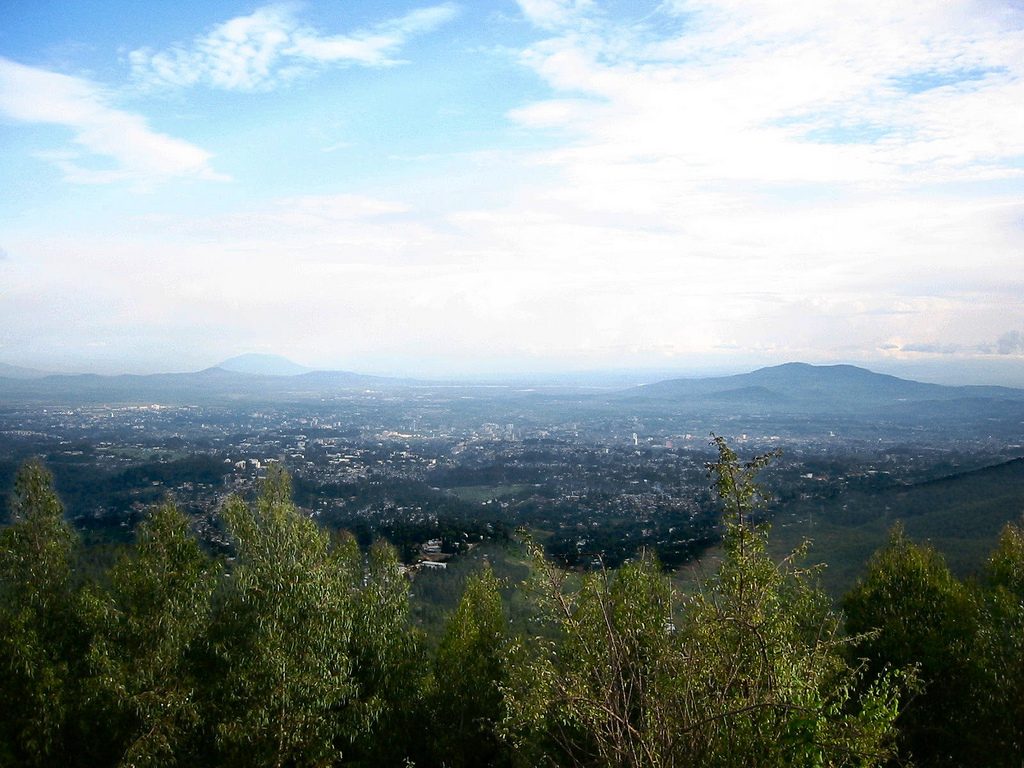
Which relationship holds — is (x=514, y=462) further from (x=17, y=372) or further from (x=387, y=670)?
(x=17, y=372)

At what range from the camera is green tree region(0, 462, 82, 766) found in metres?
9.17

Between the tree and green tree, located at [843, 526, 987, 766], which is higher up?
the tree

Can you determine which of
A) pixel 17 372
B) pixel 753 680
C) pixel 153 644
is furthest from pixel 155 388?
pixel 753 680

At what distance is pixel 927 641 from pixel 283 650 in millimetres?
11220

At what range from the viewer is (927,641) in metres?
11.7

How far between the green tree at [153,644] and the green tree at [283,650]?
563 mm

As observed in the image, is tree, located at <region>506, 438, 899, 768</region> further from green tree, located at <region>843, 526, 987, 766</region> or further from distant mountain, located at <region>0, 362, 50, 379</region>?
distant mountain, located at <region>0, 362, 50, 379</region>

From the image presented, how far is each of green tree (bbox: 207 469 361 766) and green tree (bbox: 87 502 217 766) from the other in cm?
56

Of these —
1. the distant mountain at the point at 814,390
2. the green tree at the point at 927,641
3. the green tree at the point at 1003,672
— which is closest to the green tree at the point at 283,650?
the green tree at the point at 927,641

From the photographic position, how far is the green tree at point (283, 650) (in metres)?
8.48

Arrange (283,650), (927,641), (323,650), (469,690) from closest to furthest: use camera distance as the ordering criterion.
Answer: (283,650) < (323,650) < (469,690) < (927,641)

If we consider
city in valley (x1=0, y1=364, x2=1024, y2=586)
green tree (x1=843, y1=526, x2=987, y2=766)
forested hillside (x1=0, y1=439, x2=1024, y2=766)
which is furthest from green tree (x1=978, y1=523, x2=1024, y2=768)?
city in valley (x1=0, y1=364, x2=1024, y2=586)

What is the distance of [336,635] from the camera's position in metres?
9.16

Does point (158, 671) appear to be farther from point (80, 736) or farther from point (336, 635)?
point (336, 635)
